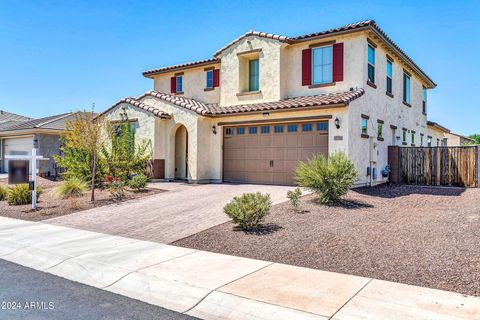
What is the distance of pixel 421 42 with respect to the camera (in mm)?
19062

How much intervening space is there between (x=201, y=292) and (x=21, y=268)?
3.90 metres

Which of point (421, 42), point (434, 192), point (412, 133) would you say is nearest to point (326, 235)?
point (434, 192)

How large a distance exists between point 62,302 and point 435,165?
55.9 feet

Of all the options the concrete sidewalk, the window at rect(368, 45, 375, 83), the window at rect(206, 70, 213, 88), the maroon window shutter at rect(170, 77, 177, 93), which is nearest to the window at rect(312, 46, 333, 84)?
the window at rect(368, 45, 375, 83)

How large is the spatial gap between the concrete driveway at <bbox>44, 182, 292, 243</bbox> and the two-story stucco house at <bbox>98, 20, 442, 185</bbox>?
2.49 meters

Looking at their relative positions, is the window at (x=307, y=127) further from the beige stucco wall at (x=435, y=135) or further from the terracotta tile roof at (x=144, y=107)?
the beige stucco wall at (x=435, y=135)

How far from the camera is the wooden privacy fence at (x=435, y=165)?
16.8 metres

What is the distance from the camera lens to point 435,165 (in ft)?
57.9

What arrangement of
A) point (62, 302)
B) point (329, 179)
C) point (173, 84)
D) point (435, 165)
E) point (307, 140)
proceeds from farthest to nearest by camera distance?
point (173, 84) → point (435, 165) → point (307, 140) → point (329, 179) → point (62, 302)

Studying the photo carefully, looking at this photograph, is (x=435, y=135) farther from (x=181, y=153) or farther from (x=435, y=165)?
(x=181, y=153)

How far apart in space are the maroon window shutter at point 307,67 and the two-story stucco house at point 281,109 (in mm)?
46

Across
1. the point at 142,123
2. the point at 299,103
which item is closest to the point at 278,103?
the point at 299,103

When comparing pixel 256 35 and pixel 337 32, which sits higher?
pixel 256 35

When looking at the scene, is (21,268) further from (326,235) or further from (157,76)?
(157,76)
